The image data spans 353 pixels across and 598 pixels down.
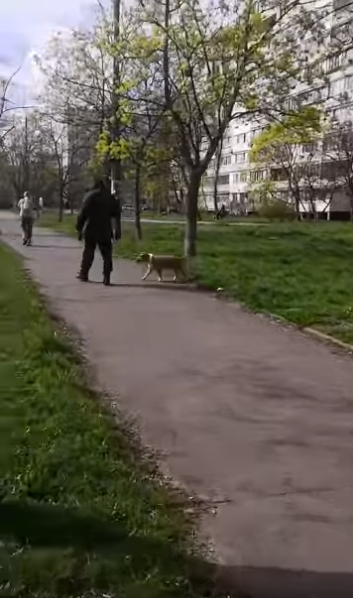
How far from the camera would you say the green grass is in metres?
4.03

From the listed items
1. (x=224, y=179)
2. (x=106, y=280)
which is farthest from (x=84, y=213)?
(x=224, y=179)

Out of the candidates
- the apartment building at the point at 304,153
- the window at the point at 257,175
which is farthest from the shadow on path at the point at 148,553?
the window at the point at 257,175

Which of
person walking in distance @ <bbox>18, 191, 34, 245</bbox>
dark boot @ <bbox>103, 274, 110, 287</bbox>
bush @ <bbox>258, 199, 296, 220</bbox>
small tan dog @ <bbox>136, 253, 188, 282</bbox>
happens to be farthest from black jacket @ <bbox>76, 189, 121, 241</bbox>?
bush @ <bbox>258, 199, 296, 220</bbox>

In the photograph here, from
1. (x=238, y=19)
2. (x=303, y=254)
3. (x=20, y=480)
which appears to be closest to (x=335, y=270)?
(x=303, y=254)

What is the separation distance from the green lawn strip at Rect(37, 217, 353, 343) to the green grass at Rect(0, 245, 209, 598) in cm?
511

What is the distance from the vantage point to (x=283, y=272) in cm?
1991

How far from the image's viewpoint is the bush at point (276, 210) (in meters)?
78.5

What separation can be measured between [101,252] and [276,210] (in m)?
64.5

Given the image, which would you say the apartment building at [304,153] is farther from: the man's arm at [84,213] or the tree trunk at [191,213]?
the man's arm at [84,213]

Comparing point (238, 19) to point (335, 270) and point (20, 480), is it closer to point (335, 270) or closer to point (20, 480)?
point (335, 270)

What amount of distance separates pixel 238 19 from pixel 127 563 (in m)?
18.6

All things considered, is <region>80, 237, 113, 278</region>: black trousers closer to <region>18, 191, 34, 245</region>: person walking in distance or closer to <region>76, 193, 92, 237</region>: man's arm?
<region>76, 193, 92, 237</region>: man's arm

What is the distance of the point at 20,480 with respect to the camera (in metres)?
5.32

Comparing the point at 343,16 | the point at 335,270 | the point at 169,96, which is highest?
the point at 343,16
